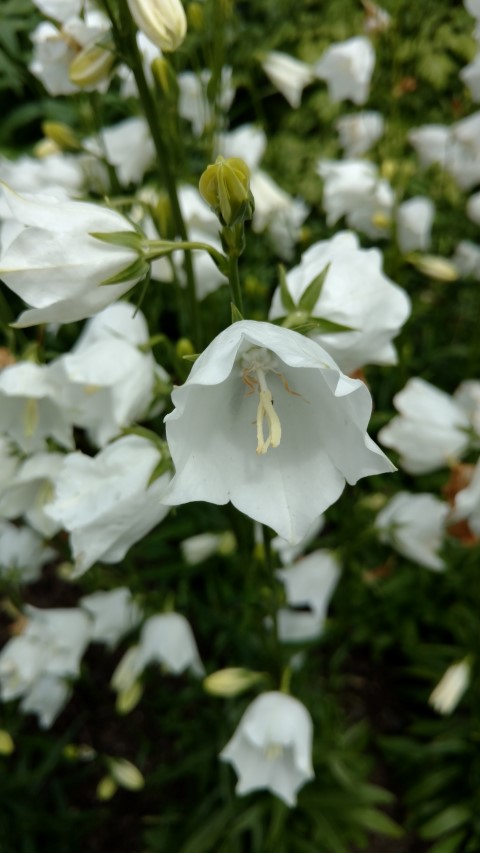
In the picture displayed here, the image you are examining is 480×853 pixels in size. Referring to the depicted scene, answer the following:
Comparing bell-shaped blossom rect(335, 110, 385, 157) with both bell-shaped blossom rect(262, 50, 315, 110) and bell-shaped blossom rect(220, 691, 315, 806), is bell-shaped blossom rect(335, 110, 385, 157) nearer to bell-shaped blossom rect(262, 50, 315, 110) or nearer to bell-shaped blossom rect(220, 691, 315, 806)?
bell-shaped blossom rect(262, 50, 315, 110)

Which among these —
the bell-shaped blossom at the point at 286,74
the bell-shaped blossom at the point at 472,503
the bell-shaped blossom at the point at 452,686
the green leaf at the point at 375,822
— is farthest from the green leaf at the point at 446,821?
the bell-shaped blossom at the point at 286,74

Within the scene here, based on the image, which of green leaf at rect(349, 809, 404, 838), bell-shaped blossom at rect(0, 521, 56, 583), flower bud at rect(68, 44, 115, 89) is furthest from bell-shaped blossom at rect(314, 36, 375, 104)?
green leaf at rect(349, 809, 404, 838)

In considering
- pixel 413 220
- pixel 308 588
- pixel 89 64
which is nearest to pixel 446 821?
pixel 308 588

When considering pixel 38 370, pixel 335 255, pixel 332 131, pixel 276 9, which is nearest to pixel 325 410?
pixel 335 255

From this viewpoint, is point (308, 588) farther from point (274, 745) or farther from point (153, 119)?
point (153, 119)

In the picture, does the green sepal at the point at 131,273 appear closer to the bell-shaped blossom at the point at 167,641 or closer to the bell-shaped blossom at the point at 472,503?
the bell-shaped blossom at the point at 472,503

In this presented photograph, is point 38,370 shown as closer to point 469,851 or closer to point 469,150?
point 469,150

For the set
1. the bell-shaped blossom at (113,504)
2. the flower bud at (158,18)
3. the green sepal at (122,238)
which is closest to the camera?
the green sepal at (122,238)
